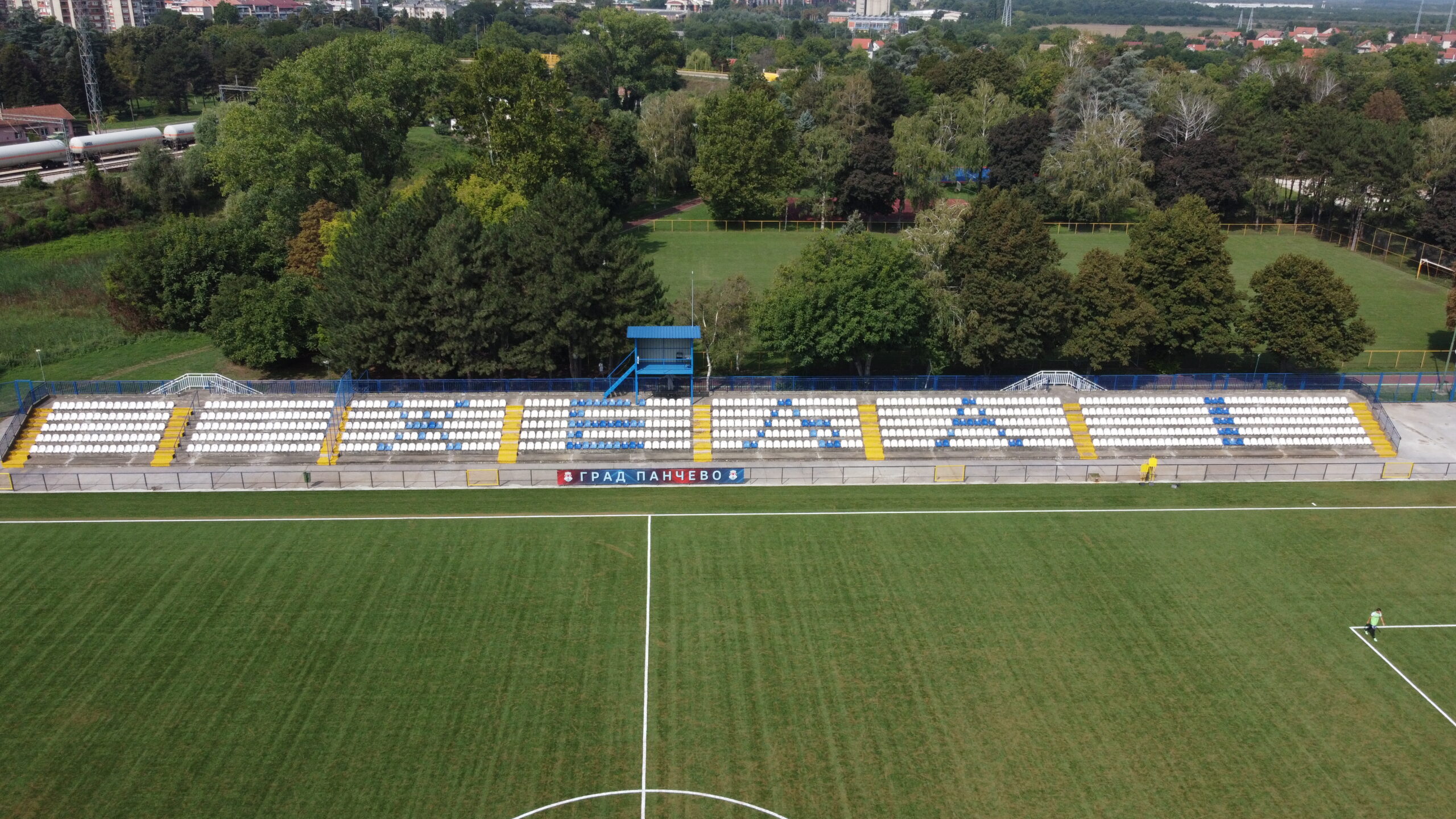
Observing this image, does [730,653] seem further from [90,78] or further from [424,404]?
[90,78]

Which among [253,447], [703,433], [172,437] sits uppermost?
[172,437]

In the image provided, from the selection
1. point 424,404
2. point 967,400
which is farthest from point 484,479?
point 967,400

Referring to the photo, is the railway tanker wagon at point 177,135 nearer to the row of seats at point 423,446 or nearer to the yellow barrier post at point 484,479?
the row of seats at point 423,446

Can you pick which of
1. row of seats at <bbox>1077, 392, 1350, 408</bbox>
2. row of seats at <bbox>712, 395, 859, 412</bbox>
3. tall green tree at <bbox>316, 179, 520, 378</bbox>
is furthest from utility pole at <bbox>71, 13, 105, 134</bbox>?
row of seats at <bbox>1077, 392, 1350, 408</bbox>

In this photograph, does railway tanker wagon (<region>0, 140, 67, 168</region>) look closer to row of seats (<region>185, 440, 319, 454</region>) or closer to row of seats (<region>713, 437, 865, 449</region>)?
row of seats (<region>185, 440, 319, 454</region>)

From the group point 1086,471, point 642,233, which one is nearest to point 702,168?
point 642,233
